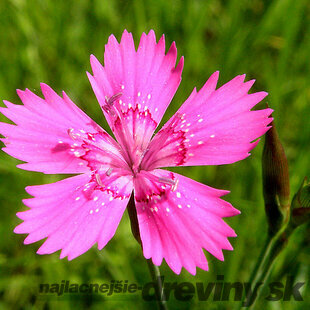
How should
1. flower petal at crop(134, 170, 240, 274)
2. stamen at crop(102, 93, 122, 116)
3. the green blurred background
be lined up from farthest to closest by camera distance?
the green blurred background < stamen at crop(102, 93, 122, 116) < flower petal at crop(134, 170, 240, 274)

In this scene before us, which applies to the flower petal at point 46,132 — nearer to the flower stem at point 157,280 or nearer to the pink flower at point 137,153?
the pink flower at point 137,153

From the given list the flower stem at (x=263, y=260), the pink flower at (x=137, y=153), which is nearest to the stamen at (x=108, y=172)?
the pink flower at (x=137, y=153)

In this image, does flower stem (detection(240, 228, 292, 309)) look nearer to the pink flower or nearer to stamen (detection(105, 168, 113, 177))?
the pink flower

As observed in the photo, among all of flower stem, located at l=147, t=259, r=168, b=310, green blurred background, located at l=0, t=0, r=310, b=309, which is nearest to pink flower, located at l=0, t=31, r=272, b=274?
flower stem, located at l=147, t=259, r=168, b=310

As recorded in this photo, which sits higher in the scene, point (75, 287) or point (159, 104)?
point (159, 104)

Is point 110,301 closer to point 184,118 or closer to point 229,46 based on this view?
point 184,118

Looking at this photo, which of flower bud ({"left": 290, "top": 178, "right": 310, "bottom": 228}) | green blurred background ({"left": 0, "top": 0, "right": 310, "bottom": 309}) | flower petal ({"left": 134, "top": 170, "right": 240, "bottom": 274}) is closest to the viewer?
flower petal ({"left": 134, "top": 170, "right": 240, "bottom": 274})

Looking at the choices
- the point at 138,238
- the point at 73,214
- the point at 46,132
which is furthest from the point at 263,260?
the point at 46,132

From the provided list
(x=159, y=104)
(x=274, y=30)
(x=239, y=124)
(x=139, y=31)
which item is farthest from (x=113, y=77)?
(x=274, y=30)
